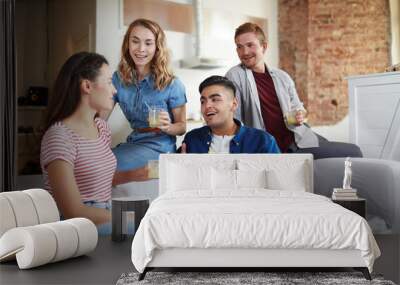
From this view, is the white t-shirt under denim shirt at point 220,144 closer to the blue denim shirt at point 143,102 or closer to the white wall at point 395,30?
the blue denim shirt at point 143,102

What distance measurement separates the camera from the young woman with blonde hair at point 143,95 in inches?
264

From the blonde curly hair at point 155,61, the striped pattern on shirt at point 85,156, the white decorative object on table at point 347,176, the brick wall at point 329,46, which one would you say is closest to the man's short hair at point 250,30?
the brick wall at point 329,46

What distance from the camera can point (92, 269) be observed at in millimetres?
5020

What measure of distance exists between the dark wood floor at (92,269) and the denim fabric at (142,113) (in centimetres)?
120

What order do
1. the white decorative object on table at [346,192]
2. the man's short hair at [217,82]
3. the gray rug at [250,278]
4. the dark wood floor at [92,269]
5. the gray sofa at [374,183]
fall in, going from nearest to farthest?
1. the gray rug at [250,278]
2. the dark wood floor at [92,269]
3. the white decorative object on table at [346,192]
4. the gray sofa at [374,183]
5. the man's short hair at [217,82]

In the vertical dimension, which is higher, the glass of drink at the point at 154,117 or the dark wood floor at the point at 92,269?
the glass of drink at the point at 154,117

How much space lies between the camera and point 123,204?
6.23 meters

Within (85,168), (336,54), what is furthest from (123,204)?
(336,54)

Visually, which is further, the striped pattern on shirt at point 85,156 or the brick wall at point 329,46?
the brick wall at point 329,46

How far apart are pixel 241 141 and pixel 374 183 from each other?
156 centimetres

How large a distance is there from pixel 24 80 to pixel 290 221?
12.1 feet

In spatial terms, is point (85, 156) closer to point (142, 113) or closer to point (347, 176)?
point (142, 113)

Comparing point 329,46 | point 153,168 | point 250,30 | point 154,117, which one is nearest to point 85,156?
point 153,168

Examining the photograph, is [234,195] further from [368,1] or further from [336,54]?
[368,1]
